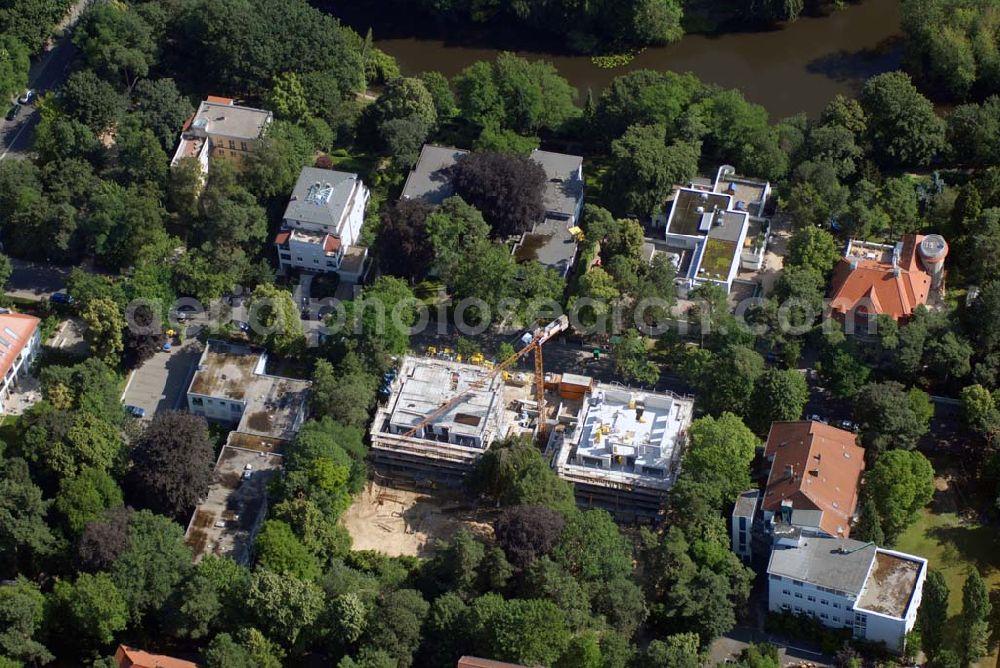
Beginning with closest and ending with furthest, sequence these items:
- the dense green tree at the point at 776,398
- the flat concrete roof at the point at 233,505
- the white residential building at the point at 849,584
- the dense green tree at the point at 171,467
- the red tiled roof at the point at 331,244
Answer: the white residential building at the point at 849,584 < the flat concrete roof at the point at 233,505 < the dense green tree at the point at 171,467 < the dense green tree at the point at 776,398 < the red tiled roof at the point at 331,244

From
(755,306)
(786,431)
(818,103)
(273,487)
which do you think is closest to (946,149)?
(818,103)

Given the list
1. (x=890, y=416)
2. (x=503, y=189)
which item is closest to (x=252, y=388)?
(x=503, y=189)

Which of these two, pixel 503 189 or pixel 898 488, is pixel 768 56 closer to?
pixel 503 189

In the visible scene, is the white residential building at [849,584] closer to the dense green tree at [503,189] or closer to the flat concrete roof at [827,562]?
the flat concrete roof at [827,562]

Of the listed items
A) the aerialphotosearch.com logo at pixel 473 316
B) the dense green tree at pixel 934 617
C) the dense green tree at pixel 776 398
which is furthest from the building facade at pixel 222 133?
the dense green tree at pixel 934 617

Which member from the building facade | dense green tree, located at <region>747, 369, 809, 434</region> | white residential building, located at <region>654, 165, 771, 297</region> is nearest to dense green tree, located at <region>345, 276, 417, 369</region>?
the building facade

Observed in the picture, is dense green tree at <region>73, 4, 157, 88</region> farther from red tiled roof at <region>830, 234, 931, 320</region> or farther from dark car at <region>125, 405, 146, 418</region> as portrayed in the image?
red tiled roof at <region>830, 234, 931, 320</region>

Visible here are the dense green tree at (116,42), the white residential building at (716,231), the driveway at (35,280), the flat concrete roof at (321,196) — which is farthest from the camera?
the dense green tree at (116,42)
